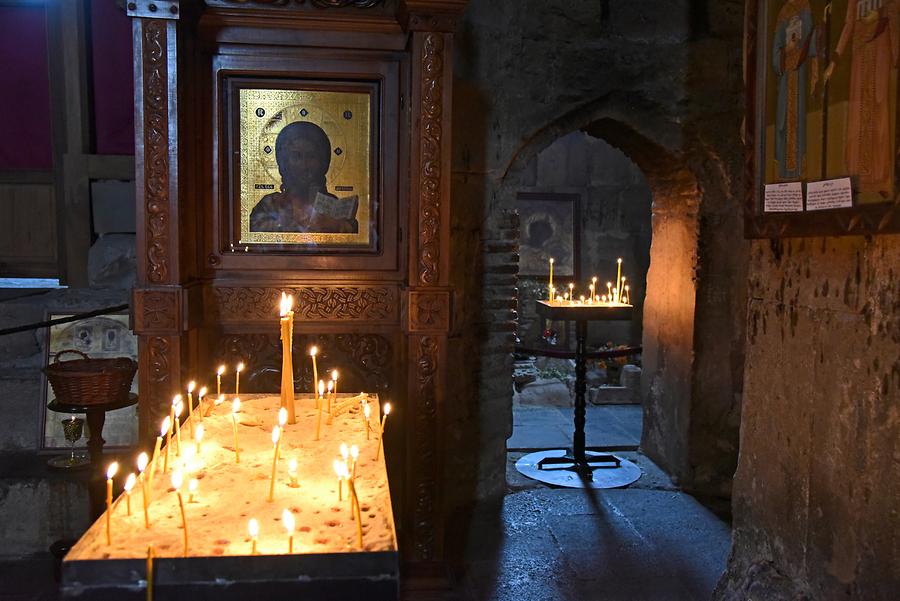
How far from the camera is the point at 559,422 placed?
24.8ft

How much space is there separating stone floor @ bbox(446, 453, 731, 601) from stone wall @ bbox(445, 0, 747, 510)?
351mm

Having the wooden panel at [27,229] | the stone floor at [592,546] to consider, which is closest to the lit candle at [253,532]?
the stone floor at [592,546]

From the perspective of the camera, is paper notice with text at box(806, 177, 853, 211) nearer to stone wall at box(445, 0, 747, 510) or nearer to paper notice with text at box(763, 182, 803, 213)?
paper notice with text at box(763, 182, 803, 213)

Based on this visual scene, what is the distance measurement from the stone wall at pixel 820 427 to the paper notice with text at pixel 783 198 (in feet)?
0.54

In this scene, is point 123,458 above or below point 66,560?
below

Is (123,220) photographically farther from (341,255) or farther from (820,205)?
(820,205)

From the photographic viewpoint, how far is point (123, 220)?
526cm

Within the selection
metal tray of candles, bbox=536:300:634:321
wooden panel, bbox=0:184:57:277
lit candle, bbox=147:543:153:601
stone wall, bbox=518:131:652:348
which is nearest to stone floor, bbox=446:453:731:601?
metal tray of candles, bbox=536:300:634:321

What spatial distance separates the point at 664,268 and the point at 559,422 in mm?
2294

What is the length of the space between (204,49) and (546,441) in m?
4.46

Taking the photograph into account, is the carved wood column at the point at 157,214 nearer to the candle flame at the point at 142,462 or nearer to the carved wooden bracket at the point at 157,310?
the carved wooden bracket at the point at 157,310

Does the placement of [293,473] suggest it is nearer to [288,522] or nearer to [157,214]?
[288,522]

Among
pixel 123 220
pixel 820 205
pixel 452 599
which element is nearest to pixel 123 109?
pixel 123 220

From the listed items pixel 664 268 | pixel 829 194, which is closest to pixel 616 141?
pixel 664 268
